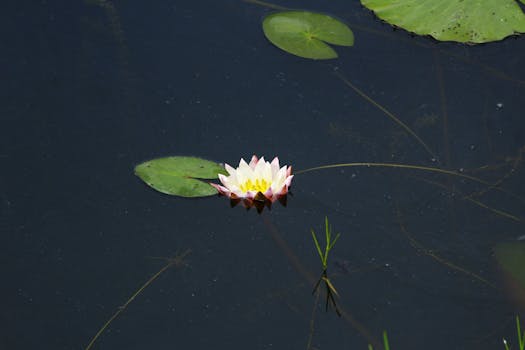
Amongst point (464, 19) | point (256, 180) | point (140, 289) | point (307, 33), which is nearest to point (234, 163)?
point (256, 180)

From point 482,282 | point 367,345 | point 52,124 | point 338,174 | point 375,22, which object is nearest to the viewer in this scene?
point 367,345

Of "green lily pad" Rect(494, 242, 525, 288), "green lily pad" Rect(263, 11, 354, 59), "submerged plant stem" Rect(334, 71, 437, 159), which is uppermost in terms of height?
"green lily pad" Rect(263, 11, 354, 59)

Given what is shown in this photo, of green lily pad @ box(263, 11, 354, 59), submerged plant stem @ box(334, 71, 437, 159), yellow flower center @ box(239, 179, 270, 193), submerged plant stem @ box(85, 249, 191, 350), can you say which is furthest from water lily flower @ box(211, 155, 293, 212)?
green lily pad @ box(263, 11, 354, 59)

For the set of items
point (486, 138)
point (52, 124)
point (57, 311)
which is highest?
point (486, 138)

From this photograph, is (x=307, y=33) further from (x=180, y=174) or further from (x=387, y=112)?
(x=180, y=174)

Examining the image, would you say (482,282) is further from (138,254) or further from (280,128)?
(138,254)

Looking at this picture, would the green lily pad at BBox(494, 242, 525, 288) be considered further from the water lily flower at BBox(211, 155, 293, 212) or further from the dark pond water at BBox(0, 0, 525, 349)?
the water lily flower at BBox(211, 155, 293, 212)

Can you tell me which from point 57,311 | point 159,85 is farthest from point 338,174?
point 57,311
